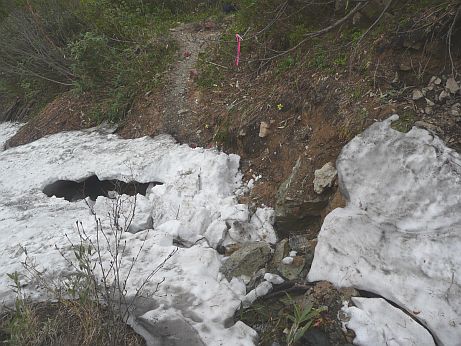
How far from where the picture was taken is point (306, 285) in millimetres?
3027

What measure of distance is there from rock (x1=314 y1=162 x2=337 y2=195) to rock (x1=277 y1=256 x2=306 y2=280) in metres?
0.64

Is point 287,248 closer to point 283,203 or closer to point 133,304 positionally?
point 283,203

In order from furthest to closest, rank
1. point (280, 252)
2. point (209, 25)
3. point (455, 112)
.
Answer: point (209, 25) < point (280, 252) < point (455, 112)

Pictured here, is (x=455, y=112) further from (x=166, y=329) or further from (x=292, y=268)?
(x=166, y=329)

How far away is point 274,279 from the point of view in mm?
3119

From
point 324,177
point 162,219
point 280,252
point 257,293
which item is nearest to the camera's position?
point 257,293

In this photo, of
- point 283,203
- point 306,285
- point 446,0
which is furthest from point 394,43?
point 306,285

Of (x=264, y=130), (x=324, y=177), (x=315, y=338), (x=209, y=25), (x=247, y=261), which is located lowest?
(x=315, y=338)

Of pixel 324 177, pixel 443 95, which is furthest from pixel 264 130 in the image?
pixel 443 95

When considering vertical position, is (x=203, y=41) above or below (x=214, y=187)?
above

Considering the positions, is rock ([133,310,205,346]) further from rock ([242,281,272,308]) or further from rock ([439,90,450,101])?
rock ([439,90,450,101])

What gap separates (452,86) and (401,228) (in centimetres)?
131

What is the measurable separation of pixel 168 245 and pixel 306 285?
1.34 metres

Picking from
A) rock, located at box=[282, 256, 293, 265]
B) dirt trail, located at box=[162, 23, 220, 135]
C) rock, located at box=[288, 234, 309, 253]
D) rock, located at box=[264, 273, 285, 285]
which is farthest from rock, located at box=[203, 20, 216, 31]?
rock, located at box=[264, 273, 285, 285]
